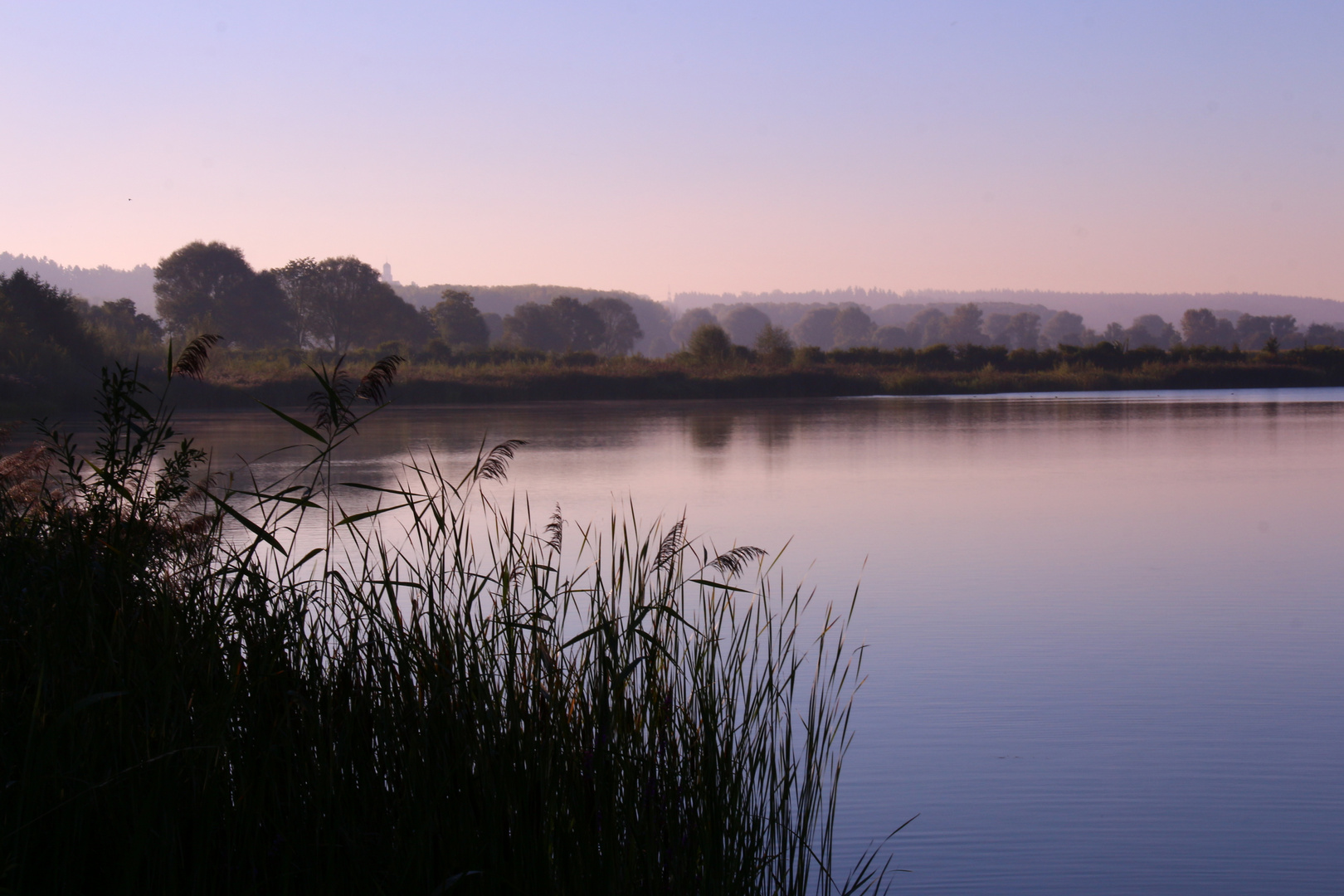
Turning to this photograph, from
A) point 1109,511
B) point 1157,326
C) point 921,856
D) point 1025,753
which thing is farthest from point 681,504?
point 1157,326

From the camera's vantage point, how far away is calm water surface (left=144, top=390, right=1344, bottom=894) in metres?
3.33

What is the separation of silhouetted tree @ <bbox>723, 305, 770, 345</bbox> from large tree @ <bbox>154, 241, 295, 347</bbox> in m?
89.9

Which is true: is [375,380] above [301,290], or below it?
below

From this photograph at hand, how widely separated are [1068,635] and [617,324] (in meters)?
77.5

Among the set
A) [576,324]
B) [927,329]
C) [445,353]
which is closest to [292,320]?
[445,353]

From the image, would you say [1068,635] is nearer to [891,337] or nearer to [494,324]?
[494,324]

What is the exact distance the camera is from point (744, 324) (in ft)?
479

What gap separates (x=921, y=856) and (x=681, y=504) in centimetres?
644

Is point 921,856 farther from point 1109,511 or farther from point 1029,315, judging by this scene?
point 1029,315

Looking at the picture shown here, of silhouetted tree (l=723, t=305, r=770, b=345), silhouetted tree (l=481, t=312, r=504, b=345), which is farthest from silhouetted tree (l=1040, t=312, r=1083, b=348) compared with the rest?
silhouetted tree (l=481, t=312, r=504, b=345)

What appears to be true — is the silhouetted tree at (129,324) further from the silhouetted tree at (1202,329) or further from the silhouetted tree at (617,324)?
the silhouetted tree at (1202,329)

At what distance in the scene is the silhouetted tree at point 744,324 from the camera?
144 metres

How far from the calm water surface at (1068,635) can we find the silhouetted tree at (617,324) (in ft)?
212

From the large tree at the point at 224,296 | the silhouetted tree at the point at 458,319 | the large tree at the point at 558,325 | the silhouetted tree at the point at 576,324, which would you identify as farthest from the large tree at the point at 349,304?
the silhouetted tree at the point at 576,324
